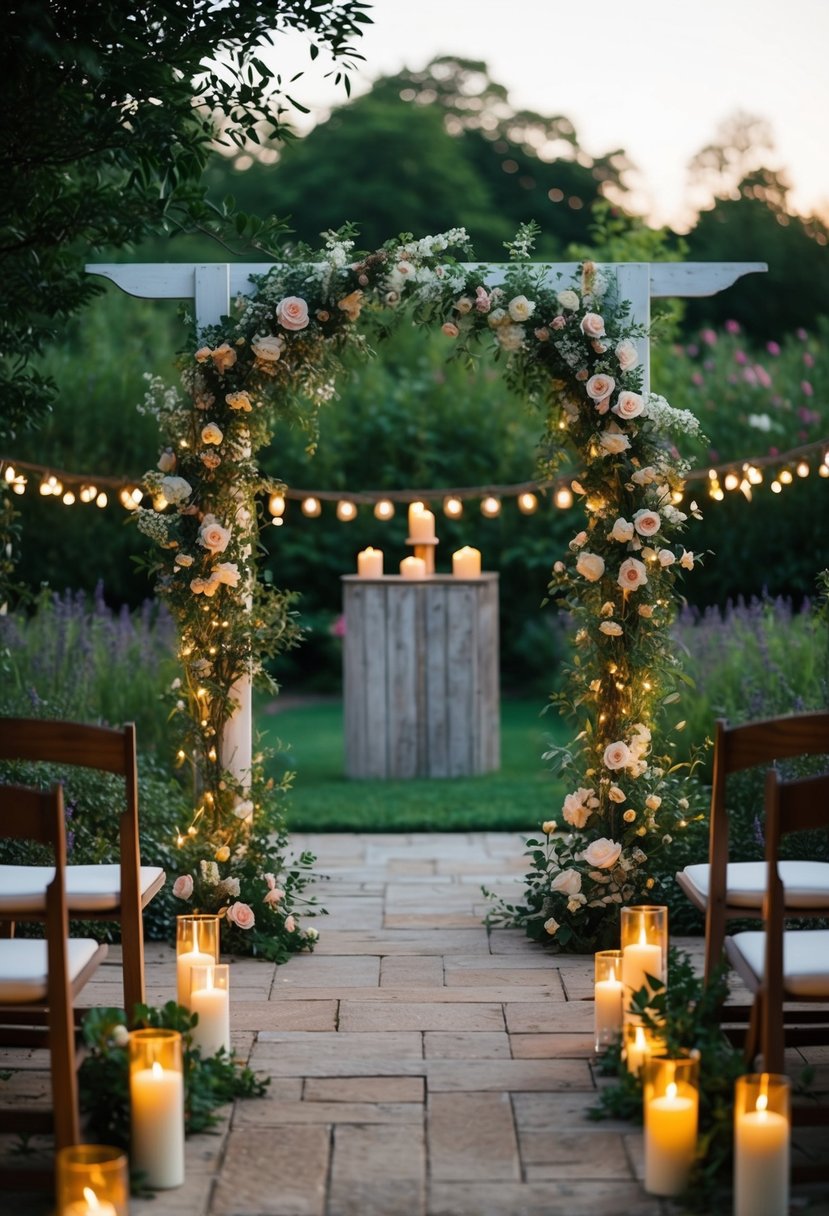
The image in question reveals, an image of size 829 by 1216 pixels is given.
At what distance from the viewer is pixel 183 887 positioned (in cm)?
469

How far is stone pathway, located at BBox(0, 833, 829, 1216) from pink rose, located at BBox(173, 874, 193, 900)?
213 mm

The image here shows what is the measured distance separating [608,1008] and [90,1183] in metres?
1.58

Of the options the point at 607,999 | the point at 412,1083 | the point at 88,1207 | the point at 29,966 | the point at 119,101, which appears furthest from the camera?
the point at 119,101

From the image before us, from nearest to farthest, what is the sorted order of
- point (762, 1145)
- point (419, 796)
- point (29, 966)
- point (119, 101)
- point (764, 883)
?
1. point (762, 1145)
2. point (29, 966)
3. point (764, 883)
4. point (119, 101)
5. point (419, 796)

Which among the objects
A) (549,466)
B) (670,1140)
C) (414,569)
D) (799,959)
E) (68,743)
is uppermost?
(549,466)

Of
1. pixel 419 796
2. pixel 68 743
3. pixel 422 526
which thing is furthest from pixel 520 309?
pixel 419 796

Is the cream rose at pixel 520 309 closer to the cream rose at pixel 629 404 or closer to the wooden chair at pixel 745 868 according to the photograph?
the cream rose at pixel 629 404

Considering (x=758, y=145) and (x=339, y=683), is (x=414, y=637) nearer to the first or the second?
(x=339, y=683)

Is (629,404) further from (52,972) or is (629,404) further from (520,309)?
(52,972)

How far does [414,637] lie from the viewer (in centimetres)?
775

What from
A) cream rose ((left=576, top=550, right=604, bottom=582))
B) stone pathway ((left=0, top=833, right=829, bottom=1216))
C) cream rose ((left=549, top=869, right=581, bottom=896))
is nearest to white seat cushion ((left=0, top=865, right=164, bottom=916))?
stone pathway ((left=0, top=833, right=829, bottom=1216))

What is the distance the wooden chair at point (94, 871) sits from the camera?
3.33m

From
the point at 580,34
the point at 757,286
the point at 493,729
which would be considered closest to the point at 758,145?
the point at 757,286

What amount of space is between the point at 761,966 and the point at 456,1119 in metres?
0.78
